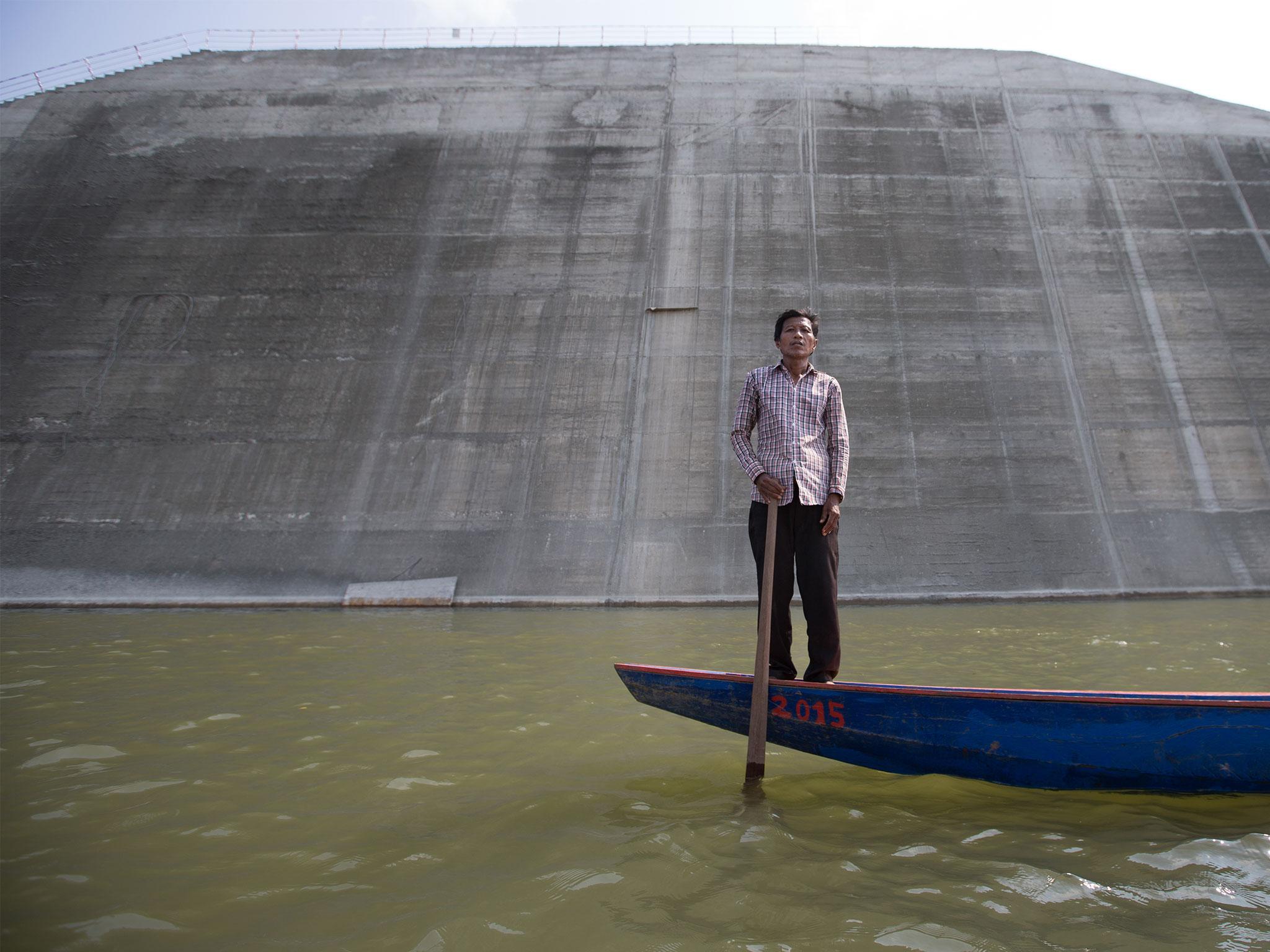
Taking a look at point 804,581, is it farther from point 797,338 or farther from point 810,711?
point 797,338

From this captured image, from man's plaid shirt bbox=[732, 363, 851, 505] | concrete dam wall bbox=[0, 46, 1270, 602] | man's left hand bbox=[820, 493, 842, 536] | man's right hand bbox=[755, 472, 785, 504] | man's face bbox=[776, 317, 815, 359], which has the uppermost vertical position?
concrete dam wall bbox=[0, 46, 1270, 602]

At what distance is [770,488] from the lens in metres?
2.84

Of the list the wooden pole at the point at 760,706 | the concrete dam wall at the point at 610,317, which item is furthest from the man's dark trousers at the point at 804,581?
the concrete dam wall at the point at 610,317

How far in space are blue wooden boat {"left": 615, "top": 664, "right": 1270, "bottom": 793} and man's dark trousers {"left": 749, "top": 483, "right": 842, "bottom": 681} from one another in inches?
12.9

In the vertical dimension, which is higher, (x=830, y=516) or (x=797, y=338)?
(x=797, y=338)

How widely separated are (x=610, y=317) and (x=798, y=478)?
7613 millimetres

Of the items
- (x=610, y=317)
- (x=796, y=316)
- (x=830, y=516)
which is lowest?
(x=830, y=516)

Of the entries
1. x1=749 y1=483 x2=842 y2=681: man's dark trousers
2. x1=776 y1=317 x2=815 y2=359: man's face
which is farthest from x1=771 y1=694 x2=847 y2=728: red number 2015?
x1=776 y1=317 x2=815 y2=359: man's face

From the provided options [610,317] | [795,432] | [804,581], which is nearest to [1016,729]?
[804,581]

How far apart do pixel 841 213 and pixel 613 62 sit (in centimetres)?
499

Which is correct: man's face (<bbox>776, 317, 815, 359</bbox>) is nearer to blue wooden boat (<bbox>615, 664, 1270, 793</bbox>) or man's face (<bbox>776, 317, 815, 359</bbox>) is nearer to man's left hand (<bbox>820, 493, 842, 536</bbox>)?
man's left hand (<bbox>820, 493, 842, 536</bbox>)

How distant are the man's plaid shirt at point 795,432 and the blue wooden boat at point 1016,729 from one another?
80 centimetres

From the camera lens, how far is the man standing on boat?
2830mm

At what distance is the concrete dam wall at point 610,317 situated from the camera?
8.28m
